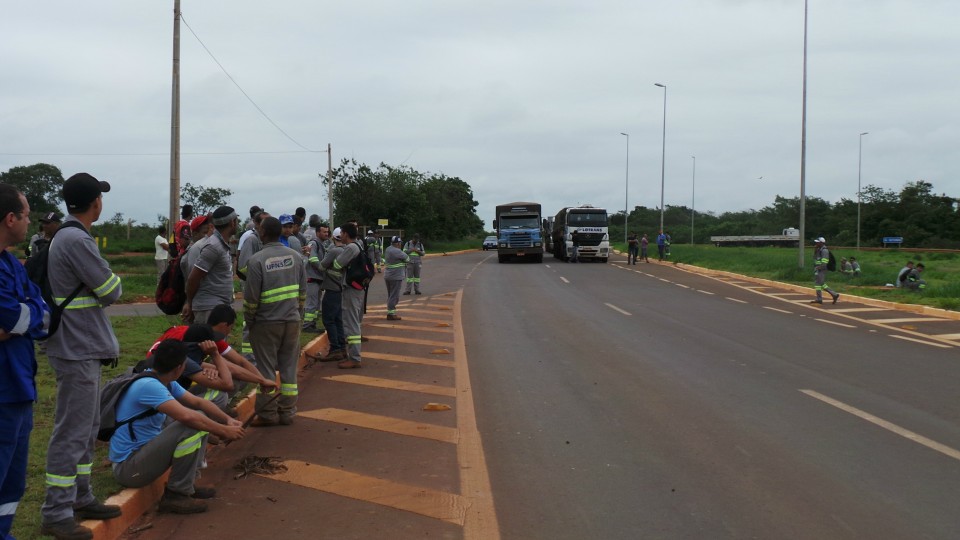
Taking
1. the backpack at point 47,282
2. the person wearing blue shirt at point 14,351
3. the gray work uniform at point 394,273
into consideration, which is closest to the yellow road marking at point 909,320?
the gray work uniform at point 394,273

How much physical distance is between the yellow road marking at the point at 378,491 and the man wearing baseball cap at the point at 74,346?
1529mm

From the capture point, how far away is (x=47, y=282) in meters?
4.38

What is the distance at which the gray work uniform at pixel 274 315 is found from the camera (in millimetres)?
7023

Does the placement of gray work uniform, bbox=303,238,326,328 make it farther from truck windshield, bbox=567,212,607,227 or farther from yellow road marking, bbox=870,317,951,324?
truck windshield, bbox=567,212,607,227

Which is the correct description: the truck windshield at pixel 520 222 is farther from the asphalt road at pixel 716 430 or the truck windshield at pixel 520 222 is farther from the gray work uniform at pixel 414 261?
the asphalt road at pixel 716 430

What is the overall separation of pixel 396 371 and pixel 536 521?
519 centimetres

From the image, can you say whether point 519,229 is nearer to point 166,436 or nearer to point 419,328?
point 419,328

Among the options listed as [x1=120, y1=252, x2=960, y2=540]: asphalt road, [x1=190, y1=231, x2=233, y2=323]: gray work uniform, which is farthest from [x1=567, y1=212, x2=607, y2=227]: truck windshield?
[x1=190, y1=231, x2=233, y2=323]: gray work uniform

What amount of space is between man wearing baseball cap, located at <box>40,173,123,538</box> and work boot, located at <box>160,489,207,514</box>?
0.55 metres

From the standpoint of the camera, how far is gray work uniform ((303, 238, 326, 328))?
38.5ft

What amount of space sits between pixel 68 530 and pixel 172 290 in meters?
2.96

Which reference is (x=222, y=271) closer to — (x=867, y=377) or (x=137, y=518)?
(x=137, y=518)

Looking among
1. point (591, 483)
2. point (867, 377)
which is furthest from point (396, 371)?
point (867, 377)

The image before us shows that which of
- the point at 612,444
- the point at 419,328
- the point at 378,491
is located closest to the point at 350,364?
the point at 419,328
